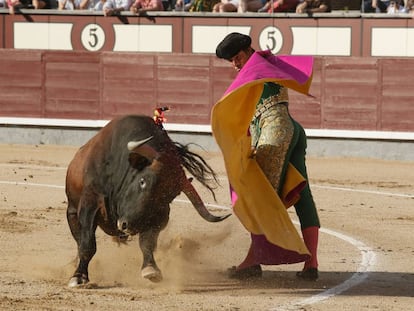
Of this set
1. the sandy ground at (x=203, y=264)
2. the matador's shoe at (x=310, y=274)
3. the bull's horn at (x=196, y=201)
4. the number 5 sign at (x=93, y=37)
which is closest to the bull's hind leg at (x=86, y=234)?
the sandy ground at (x=203, y=264)

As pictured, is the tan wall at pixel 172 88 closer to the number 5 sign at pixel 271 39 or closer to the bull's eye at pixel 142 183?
the number 5 sign at pixel 271 39

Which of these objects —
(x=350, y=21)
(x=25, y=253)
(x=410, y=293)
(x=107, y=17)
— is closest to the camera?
(x=410, y=293)

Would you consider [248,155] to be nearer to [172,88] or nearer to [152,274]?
[152,274]

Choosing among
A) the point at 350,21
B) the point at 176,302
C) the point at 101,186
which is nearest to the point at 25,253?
the point at 101,186

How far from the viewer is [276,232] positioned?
5945 millimetres

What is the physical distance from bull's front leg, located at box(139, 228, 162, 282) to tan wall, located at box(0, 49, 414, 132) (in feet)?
26.1

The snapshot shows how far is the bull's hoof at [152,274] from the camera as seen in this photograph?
19.2ft

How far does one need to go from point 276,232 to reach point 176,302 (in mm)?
689

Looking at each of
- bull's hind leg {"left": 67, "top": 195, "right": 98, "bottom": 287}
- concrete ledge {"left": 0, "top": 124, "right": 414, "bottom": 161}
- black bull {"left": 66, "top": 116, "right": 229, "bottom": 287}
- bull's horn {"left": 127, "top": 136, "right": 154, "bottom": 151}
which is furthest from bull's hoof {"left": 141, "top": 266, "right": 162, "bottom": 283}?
concrete ledge {"left": 0, "top": 124, "right": 414, "bottom": 161}

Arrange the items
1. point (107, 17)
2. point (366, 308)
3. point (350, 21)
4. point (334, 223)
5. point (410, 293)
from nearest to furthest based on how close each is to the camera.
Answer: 1. point (366, 308)
2. point (410, 293)
3. point (334, 223)
4. point (350, 21)
5. point (107, 17)

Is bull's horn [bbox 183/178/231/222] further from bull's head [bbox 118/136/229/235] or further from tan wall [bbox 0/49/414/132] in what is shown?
tan wall [bbox 0/49/414/132]

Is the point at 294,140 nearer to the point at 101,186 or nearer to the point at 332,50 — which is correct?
the point at 101,186

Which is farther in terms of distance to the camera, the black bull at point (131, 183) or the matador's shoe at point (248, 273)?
the matador's shoe at point (248, 273)

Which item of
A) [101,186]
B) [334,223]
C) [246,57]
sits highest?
[246,57]
